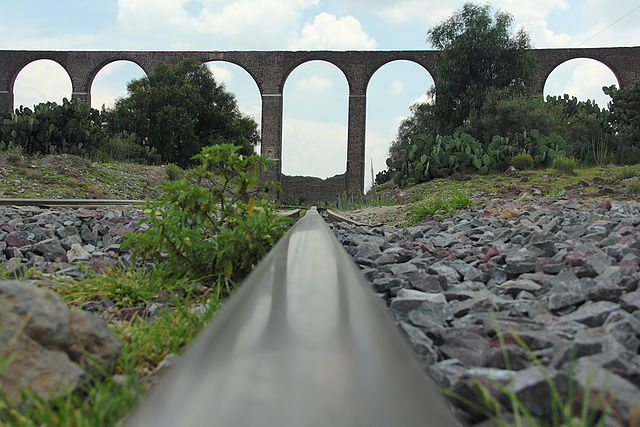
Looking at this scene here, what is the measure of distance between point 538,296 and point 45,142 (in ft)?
41.9

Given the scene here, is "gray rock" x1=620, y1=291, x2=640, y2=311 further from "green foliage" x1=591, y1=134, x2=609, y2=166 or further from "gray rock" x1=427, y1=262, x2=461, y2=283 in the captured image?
"green foliage" x1=591, y1=134, x2=609, y2=166

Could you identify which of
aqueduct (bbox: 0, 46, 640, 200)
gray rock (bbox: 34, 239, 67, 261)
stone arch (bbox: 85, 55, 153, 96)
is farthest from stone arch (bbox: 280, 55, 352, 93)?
gray rock (bbox: 34, 239, 67, 261)

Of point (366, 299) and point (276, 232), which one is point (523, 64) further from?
point (366, 299)

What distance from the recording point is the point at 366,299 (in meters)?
0.79

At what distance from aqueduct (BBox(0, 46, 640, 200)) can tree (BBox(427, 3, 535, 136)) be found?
731 centimetres

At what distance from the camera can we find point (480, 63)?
56.3 feet

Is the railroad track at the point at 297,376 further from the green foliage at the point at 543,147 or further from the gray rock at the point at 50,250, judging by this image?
the green foliage at the point at 543,147

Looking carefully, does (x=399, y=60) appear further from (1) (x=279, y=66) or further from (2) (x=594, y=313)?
(2) (x=594, y=313)

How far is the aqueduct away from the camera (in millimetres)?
24391

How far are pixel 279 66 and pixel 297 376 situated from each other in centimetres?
2664

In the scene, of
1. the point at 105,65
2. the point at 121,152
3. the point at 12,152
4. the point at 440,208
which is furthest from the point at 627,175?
the point at 105,65

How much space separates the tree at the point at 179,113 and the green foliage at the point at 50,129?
7.00 metres

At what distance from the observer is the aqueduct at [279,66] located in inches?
960

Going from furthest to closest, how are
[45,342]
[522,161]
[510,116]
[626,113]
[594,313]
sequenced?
[626,113] → [510,116] → [522,161] → [594,313] → [45,342]
